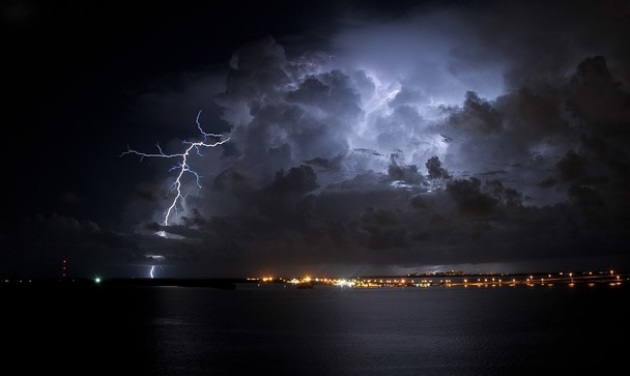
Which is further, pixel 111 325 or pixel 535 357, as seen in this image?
pixel 111 325

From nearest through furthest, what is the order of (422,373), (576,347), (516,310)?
(422,373), (576,347), (516,310)

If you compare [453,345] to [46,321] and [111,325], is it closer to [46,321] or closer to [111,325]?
[111,325]

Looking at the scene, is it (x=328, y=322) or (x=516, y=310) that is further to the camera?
(x=516, y=310)

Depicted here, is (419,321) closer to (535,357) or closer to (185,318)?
(535,357)

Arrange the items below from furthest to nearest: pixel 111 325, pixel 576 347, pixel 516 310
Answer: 1. pixel 516 310
2. pixel 111 325
3. pixel 576 347

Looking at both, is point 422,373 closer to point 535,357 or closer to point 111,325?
point 535,357

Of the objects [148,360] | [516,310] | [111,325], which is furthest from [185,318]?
[516,310]

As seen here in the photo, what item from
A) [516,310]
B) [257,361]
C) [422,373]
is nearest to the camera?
[422,373]

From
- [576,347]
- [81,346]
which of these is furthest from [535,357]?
[81,346]

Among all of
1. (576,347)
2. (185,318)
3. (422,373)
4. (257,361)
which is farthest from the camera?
(185,318)
